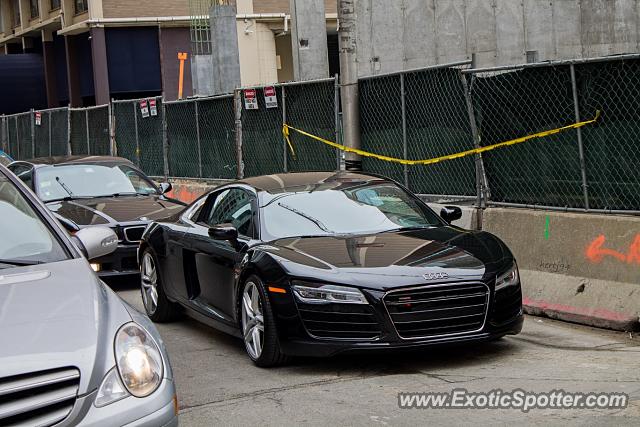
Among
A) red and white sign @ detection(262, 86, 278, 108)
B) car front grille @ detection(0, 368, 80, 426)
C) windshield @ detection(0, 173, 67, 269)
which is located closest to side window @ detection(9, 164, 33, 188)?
red and white sign @ detection(262, 86, 278, 108)

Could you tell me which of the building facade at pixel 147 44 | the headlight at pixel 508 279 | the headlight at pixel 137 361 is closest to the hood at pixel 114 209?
the headlight at pixel 508 279

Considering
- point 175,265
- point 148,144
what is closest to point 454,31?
point 148,144

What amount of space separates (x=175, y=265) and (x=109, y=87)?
31.6m

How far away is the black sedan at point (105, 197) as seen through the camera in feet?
40.4

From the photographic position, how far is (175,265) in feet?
31.3

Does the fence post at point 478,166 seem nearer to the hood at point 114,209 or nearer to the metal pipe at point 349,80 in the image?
→ the metal pipe at point 349,80

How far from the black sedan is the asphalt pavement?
3622 mm

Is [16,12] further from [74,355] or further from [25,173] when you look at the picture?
[74,355]

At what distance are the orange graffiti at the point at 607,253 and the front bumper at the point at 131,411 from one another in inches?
216

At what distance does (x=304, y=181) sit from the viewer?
30.3 ft

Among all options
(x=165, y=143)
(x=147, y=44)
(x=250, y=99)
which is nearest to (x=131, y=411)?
(x=250, y=99)

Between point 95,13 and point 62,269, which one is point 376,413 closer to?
point 62,269

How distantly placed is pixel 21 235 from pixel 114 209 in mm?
7434

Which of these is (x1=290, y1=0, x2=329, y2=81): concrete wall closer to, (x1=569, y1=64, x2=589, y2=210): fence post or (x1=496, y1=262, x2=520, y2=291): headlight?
(x1=569, y1=64, x2=589, y2=210): fence post
